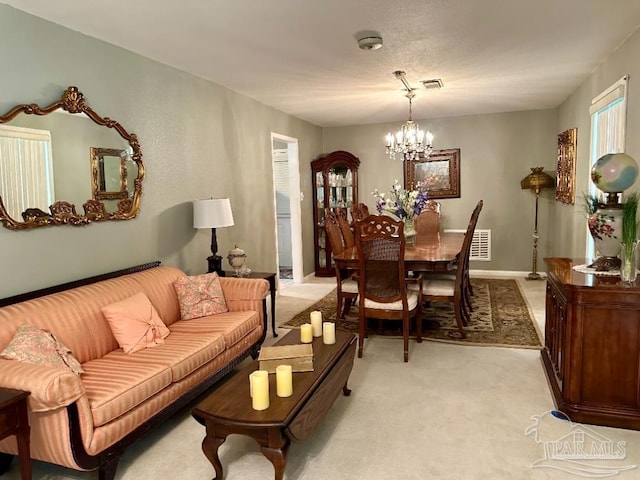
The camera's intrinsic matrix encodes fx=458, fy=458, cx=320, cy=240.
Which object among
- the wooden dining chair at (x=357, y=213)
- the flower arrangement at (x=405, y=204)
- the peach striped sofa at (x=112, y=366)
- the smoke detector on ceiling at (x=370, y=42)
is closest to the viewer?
the peach striped sofa at (x=112, y=366)

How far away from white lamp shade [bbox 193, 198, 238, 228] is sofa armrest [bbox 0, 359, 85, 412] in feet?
6.69

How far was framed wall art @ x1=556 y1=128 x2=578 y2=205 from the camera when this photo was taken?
5.27 metres

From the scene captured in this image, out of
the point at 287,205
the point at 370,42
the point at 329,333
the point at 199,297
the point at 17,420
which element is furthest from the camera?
the point at 287,205

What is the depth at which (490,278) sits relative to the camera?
6.66m

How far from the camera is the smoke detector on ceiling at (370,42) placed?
10.5 ft

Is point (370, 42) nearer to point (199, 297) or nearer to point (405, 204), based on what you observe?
point (405, 204)

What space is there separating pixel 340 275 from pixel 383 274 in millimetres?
607

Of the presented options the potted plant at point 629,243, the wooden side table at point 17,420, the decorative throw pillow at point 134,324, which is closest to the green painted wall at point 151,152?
the decorative throw pillow at point 134,324

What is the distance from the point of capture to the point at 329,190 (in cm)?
718

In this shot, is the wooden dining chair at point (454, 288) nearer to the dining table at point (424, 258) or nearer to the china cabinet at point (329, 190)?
the dining table at point (424, 258)

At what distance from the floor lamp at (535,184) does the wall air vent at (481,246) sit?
2.10ft

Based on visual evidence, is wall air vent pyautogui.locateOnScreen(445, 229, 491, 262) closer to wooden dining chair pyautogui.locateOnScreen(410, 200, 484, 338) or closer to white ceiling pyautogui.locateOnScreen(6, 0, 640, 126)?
white ceiling pyautogui.locateOnScreen(6, 0, 640, 126)

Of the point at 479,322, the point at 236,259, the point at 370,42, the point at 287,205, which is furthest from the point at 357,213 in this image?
the point at 287,205

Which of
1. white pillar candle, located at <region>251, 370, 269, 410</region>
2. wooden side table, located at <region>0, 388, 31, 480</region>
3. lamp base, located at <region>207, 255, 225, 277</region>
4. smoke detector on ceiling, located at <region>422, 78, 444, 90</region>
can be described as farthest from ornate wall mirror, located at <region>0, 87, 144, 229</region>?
smoke detector on ceiling, located at <region>422, 78, 444, 90</region>
